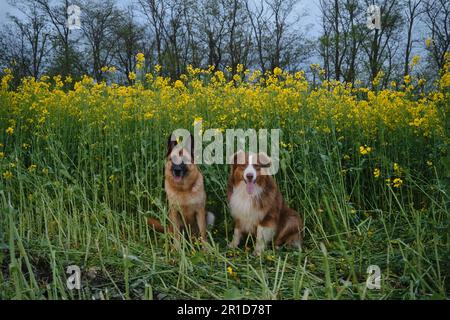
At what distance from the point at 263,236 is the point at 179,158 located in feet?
3.33

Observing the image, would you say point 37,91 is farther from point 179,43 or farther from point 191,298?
point 179,43

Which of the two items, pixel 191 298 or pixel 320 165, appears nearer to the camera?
pixel 191 298

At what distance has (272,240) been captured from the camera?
13.0 ft

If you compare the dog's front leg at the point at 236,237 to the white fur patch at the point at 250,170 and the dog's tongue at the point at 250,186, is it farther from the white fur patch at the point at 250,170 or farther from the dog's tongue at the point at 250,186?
the white fur patch at the point at 250,170

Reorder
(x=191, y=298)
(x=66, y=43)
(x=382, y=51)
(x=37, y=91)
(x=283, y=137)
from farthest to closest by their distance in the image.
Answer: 1. (x=382, y=51)
2. (x=66, y=43)
3. (x=37, y=91)
4. (x=283, y=137)
5. (x=191, y=298)

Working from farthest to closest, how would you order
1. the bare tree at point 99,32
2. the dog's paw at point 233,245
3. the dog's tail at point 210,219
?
the bare tree at point 99,32
the dog's tail at point 210,219
the dog's paw at point 233,245

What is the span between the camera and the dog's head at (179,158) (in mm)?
3826

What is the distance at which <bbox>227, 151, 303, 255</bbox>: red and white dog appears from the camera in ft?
12.5

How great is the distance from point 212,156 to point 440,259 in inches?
89.2

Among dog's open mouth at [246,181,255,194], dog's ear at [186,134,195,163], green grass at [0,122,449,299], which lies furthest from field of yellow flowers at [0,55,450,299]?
dog's open mouth at [246,181,255,194]

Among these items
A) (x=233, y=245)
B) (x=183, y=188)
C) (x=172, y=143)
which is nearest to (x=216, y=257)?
(x=233, y=245)

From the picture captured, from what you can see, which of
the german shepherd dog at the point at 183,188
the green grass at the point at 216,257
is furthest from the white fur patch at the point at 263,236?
the german shepherd dog at the point at 183,188

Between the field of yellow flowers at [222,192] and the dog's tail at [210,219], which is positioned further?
the dog's tail at [210,219]

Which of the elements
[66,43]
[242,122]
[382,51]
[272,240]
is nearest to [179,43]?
[66,43]
